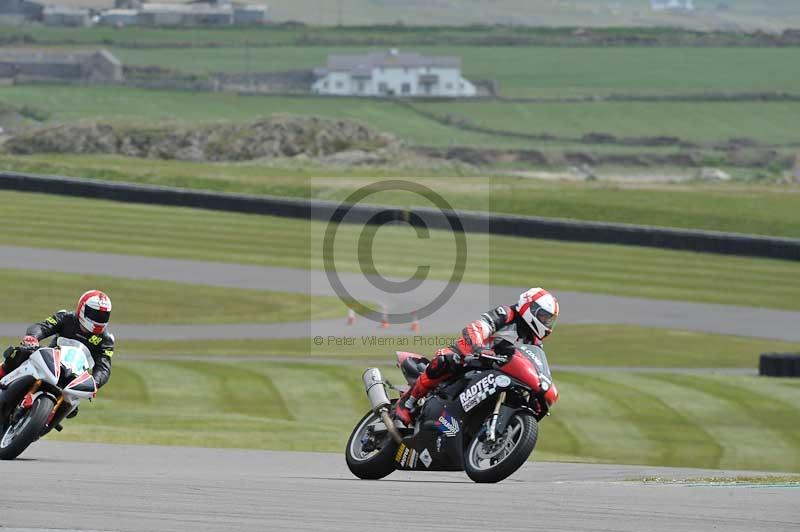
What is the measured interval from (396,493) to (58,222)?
3970cm

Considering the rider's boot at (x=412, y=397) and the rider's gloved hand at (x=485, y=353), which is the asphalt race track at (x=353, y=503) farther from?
the rider's gloved hand at (x=485, y=353)

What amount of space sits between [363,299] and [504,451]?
90.2 ft

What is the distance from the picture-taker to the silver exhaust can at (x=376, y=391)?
13.3m

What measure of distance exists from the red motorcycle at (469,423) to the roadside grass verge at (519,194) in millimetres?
42057

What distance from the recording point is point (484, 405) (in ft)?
40.5

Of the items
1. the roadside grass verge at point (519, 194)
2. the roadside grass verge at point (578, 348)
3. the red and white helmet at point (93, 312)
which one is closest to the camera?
the red and white helmet at point (93, 312)

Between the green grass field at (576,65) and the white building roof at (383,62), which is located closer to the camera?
the green grass field at (576,65)

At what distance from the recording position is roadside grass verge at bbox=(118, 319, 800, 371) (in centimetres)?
3114

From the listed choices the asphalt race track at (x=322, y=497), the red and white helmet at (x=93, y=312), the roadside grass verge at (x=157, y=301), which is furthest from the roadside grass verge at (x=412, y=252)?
the red and white helmet at (x=93, y=312)

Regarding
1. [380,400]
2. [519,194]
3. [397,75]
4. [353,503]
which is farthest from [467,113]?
[353,503]

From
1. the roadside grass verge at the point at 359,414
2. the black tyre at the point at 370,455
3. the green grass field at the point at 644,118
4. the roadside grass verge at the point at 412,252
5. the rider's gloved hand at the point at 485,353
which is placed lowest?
the green grass field at the point at 644,118

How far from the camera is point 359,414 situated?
76.4ft

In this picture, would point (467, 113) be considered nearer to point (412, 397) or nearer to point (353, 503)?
point (412, 397)

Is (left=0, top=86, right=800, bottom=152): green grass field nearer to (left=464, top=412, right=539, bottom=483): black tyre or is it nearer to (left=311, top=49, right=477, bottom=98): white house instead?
(left=311, top=49, right=477, bottom=98): white house
